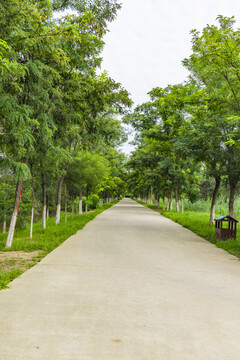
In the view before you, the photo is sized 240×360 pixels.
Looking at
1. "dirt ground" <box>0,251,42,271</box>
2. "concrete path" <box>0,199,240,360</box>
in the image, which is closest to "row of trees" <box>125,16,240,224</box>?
"concrete path" <box>0,199,240,360</box>

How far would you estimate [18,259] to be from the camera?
24.0ft

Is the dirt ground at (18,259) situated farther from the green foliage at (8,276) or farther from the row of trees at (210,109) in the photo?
the row of trees at (210,109)

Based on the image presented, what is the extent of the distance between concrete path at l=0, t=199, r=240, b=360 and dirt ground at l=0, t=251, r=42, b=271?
0.39 metres

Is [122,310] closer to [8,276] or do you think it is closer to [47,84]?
[8,276]

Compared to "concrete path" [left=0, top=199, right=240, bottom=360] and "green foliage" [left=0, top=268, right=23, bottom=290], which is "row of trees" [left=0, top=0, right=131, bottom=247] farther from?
"concrete path" [left=0, top=199, right=240, bottom=360]

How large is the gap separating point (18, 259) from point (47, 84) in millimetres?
5018

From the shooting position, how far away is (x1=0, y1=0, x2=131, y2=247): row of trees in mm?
6707

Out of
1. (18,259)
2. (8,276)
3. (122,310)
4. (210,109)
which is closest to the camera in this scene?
(122,310)

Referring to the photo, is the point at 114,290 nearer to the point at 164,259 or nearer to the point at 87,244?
the point at 164,259

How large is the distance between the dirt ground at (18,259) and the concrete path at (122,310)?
0.39 metres

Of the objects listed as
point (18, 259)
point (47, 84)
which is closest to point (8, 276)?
point (18, 259)

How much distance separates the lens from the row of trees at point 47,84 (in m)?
6.71

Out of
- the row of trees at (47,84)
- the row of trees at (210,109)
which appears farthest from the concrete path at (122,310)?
the row of trees at (210,109)

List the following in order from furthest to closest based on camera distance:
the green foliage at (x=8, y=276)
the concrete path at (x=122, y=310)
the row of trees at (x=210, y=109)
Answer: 1. the row of trees at (x=210, y=109)
2. the green foliage at (x=8, y=276)
3. the concrete path at (x=122, y=310)
